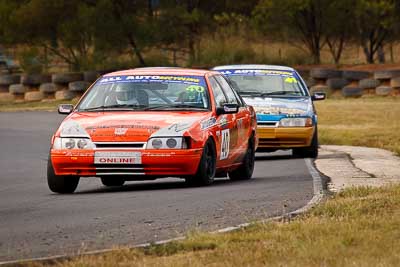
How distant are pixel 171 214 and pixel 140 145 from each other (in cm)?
256

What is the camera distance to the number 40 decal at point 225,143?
1442 centimetres

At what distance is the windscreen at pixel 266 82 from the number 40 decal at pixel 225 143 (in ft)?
20.9

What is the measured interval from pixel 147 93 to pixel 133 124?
117cm

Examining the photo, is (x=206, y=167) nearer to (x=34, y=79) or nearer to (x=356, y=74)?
(x=356, y=74)

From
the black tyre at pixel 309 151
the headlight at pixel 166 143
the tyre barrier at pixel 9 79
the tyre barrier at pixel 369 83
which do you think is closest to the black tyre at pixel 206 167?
the headlight at pixel 166 143

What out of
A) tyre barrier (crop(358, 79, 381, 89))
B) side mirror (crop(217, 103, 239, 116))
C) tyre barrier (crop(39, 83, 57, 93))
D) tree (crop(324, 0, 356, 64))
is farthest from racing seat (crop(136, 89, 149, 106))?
tree (crop(324, 0, 356, 64))

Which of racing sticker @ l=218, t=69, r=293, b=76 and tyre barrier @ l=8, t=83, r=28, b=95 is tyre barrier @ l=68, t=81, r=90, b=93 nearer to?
tyre barrier @ l=8, t=83, r=28, b=95

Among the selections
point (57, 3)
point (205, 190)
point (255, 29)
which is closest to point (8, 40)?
point (57, 3)

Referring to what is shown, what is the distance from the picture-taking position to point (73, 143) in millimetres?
13391

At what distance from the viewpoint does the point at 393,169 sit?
1672 cm

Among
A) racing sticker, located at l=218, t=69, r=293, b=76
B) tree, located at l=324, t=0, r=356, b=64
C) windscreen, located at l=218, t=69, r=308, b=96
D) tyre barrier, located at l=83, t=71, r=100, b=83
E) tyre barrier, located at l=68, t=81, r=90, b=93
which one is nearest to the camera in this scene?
windscreen, located at l=218, t=69, r=308, b=96

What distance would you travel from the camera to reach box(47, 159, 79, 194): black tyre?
13.5 metres

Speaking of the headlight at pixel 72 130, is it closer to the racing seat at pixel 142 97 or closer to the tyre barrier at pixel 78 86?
the racing seat at pixel 142 97

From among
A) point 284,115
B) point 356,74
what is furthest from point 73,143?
point 356,74
